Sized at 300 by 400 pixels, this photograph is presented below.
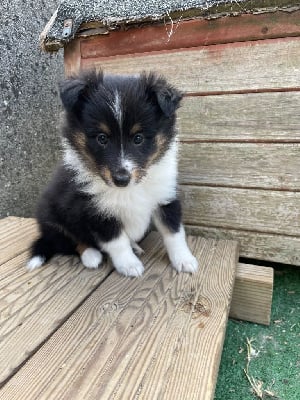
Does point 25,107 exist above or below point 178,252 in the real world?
above

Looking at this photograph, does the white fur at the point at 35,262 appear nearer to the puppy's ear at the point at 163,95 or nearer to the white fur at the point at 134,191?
the white fur at the point at 134,191

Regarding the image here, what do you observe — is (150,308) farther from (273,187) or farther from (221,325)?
(273,187)

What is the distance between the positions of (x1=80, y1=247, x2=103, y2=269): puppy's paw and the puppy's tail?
0.14 metres

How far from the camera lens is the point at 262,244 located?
8.76 feet

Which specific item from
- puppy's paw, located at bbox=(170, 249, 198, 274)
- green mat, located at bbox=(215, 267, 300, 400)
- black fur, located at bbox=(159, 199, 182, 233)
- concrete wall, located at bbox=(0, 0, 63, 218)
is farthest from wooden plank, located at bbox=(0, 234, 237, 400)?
concrete wall, located at bbox=(0, 0, 63, 218)

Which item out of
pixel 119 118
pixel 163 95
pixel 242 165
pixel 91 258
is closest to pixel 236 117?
pixel 242 165

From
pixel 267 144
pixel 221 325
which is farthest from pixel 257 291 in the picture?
pixel 267 144

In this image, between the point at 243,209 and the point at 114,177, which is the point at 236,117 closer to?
the point at 243,209

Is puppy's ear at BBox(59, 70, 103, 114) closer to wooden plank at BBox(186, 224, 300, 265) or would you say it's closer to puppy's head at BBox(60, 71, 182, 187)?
puppy's head at BBox(60, 71, 182, 187)

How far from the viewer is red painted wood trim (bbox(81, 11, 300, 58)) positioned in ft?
7.50

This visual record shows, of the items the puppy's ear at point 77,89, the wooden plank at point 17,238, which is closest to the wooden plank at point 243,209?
the puppy's ear at point 77,89

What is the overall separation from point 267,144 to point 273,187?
301mm

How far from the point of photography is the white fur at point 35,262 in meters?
2.30

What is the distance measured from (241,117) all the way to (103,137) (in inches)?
40.9
